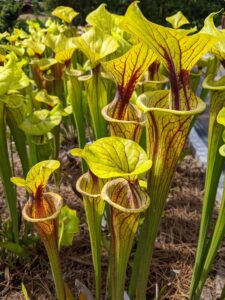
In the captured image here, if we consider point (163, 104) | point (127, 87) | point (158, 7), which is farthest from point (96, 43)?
point (158, 7)

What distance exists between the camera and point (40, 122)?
1.15 metres

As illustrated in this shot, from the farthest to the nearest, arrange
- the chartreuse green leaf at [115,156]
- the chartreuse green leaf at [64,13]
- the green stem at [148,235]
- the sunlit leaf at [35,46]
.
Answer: the chartreuse green leaf at [64,13] < the sunlit leaf at [35,46] < the green stem at [148,235] < the chartreuse green leaf at [115,156]

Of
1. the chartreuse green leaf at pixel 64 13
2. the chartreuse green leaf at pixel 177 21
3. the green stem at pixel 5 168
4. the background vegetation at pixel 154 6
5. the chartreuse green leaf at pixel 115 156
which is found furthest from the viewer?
the background vegetation at pixel 154 6

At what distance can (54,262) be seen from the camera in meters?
0.93

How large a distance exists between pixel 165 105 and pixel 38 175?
323 mm

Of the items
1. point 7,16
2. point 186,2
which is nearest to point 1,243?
point 7,16

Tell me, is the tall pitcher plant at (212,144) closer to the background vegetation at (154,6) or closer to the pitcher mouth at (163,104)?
the pitcher mouth at (163,104)

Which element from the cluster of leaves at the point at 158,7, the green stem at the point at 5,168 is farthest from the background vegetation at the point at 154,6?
the green stem at the point at 5,168

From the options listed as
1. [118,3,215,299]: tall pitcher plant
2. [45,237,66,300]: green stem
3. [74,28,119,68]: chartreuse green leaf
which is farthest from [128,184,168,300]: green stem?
[74,28,119,68]: chartreuse green leaf

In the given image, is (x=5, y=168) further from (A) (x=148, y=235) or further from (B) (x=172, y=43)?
(B) (x=172, y=43)

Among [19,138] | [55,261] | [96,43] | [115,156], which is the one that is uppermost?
[96,43]

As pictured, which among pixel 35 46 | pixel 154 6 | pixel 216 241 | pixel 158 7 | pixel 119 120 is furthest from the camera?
pixel 158 7

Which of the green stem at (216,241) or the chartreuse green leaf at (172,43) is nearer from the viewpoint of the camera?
the chartreuse green leaf at (172,43)

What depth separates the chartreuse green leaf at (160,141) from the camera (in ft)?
2.18
